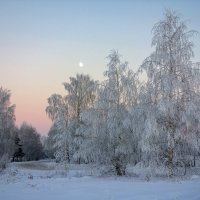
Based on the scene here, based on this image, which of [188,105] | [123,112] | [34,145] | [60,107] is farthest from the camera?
[34,145]

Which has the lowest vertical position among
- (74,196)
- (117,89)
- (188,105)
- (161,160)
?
(74,196)

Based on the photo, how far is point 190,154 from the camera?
24.3 m

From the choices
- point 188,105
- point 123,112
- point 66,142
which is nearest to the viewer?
point 188,105

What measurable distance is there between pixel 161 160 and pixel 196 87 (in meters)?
5.58

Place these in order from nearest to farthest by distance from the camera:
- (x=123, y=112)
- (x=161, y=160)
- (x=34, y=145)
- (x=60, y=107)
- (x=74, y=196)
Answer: (x=74, y=196) → (x=161, y=160) → (x=123, y=112) → (x=60, y=107) → (x=34, y=145)

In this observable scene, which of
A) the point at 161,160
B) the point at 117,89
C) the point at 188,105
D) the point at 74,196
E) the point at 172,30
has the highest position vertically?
the point at 172,30

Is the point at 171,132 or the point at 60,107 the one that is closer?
the point at 171,132

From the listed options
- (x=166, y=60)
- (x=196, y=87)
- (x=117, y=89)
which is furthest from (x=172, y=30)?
(x=117, y=89)

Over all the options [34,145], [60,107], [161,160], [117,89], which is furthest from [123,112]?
[34,145]

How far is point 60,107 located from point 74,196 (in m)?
32.3

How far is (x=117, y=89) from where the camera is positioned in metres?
28.4

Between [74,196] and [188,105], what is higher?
[188,105]

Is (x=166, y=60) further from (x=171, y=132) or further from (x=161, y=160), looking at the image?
(x=161, y=160)

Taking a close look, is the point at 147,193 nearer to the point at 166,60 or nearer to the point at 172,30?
the point at 166,60
